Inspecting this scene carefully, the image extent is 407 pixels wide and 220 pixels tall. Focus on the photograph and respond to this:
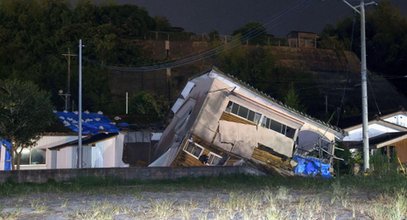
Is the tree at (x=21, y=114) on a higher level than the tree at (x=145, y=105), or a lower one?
lower

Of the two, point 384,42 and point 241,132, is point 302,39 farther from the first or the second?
point 241,132

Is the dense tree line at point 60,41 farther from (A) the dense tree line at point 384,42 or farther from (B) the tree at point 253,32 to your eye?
(A) the dense tree line at point 384,42

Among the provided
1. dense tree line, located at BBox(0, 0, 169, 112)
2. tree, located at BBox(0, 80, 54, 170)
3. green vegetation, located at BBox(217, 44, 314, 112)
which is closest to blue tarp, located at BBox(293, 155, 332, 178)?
tree, located at BBox(0, 80, 54, 170)

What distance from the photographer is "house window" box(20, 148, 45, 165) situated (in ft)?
92.4

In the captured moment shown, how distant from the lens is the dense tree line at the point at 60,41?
52281mm

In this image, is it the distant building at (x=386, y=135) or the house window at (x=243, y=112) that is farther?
the distant building at (x=386, y=135)

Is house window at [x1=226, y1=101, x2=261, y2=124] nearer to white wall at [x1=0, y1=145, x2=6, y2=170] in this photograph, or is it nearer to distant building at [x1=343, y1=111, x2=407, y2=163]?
distant building at [x1=343, y1=111, x2=407, y2=163]

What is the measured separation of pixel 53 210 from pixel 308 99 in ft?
174

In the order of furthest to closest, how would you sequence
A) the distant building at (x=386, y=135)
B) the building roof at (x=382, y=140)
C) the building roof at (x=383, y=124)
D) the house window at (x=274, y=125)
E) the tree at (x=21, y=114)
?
the building roof at (x=383, y=124)
the distant building at (x=386, y=135)
the building roof at (x=382, y=140)
the house window at (x=274, y=125)
the tree at (x=21, y=114)

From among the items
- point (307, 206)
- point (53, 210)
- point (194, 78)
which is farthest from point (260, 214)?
point (194, 78)

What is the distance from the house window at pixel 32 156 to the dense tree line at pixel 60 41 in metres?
22.3

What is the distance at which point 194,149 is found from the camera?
25266 mm

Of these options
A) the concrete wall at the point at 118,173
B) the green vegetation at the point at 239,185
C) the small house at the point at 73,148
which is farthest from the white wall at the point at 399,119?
the green vegetation at the point at 239,185

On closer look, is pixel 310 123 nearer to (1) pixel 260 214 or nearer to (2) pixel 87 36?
(1) pixel 260 214
